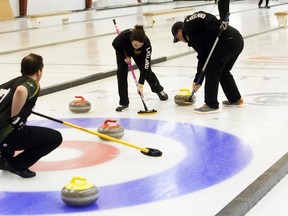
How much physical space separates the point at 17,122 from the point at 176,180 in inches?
48.3

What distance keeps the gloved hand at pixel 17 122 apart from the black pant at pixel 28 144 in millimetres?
40

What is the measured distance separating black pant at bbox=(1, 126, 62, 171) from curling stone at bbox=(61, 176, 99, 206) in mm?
666

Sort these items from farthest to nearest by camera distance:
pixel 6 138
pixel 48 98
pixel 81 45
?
pixel 81 45 < pixel 48 98 < pixel 6 138

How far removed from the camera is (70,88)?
9.51 m

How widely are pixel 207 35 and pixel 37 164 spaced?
266cm

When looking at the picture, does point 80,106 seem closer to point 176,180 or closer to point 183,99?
point 183,99

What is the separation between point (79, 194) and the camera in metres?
4.38

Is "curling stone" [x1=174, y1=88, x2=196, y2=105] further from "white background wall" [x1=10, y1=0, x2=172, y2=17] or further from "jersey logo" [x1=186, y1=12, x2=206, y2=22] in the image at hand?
"white background wall" [x1=10, y1=0, x2=172, y2=17]

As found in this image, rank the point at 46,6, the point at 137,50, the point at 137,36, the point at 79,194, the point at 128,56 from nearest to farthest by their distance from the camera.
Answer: the point at 79,194
the point at 137,36
the point at 137,50
the point at 128,56
the point at 46,6

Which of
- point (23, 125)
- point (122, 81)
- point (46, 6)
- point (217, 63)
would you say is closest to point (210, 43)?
point (217, 63)

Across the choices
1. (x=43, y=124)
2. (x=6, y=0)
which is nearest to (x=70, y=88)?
(x=43, y=124)

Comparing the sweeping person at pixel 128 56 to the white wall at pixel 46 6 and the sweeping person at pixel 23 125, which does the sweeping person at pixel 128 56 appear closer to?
the sweeping person at pixel 23 125

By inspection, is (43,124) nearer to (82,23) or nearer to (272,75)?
(272,75)

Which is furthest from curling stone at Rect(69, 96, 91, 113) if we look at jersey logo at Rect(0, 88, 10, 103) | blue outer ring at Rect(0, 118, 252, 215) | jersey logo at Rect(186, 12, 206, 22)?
jersey logo at Rect(0, 88, 10, 103)
